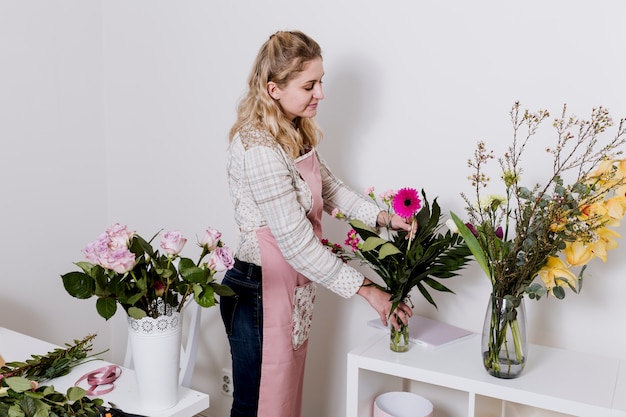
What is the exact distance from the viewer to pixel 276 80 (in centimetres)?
183

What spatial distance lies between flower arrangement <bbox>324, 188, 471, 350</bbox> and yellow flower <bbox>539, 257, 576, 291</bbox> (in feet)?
0.76

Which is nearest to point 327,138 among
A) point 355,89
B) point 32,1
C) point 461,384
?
point 355,89

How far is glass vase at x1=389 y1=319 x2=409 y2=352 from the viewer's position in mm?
1812

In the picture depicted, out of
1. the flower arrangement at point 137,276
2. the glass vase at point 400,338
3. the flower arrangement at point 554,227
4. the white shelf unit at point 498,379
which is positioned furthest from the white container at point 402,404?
the flower arrangement at point 137,276

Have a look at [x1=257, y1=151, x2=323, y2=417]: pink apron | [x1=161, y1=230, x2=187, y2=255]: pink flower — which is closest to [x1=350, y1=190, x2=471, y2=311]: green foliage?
[x1=257, y1=151, x2=323, y2=417]: pink apron

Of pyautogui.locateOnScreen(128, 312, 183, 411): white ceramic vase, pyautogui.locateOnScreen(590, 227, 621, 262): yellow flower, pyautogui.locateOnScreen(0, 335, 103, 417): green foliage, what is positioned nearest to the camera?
pyautogui.locateOnScreen(0, 335, 103, 417): green foliage

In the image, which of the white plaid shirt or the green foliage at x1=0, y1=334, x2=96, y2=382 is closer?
the green foliage at x1=0, y1=334, x2=96, y2=382

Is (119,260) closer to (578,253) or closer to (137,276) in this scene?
(137,276)

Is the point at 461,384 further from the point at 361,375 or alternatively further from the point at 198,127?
the point at 198,127

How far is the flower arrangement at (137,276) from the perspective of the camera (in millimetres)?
1356

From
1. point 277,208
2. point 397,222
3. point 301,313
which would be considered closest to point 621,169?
point 397,222

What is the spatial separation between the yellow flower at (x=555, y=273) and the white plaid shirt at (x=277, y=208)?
487 millimetres

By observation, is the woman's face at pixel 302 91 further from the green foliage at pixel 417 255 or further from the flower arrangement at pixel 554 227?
the flower arrangement at pixel 554 227

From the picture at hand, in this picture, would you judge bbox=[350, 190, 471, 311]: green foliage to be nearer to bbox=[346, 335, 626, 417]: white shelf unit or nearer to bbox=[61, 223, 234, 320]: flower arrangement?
bbox=[346, 335, 626, 417]: white shelf unit
